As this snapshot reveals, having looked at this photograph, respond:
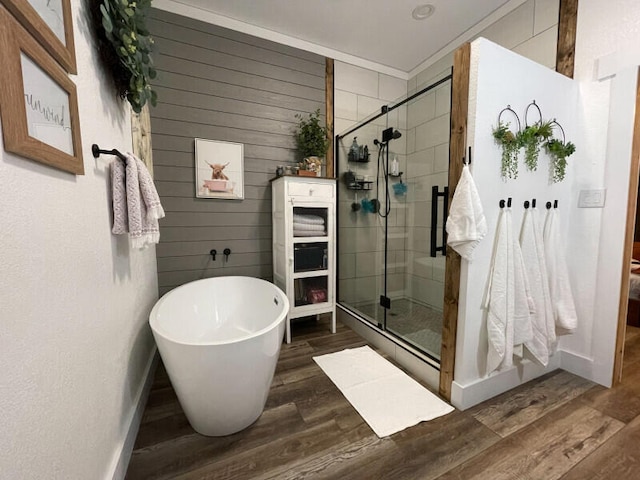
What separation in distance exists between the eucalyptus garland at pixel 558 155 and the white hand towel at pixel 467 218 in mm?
758

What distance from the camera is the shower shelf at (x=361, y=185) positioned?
9.25ft

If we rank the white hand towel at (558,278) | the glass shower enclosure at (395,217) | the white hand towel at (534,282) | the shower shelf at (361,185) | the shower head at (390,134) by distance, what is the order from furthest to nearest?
the shower shelf at (361,185) → the shower head at (390,134) → the glass shower enclosure at (395,217) → the white hand towel at (558,278) → the white hand towel at (534,282)

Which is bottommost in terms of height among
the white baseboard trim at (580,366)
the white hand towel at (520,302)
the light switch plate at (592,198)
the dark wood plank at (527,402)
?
the dark wood plank at (527,402)

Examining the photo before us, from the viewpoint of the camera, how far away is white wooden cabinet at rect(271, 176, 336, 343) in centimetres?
237

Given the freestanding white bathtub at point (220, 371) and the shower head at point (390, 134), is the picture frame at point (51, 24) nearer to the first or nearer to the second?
the freestanding white bathtub at point (220, 371)

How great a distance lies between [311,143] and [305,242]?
1011 millimetres

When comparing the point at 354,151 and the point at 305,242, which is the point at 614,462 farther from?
the point at 354,151

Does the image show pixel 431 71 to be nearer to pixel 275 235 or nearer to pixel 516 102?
pixel 516 102

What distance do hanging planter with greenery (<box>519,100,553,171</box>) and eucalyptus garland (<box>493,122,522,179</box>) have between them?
4 centimetres

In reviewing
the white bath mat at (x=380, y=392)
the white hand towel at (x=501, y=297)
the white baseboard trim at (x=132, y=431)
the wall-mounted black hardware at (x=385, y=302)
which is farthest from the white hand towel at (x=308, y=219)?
the white baseboard trim at (x=132, y=431)

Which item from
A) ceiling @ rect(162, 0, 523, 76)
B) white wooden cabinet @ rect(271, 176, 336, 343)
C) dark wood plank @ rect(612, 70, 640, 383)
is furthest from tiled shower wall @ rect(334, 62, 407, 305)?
dark wood plank @ rect(612, 70, 640, 383)

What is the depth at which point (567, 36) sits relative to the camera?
1869 mm

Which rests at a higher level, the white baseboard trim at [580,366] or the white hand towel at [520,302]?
the white hand towel at [520,302]

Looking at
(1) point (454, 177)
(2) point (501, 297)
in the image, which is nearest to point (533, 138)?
(1) point (454, 177)
